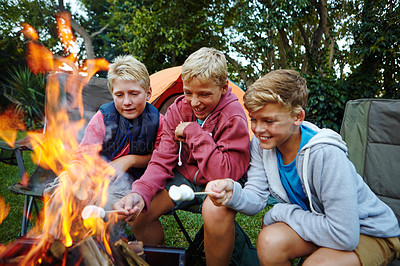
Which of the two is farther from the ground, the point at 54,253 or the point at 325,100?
the point at 325,100

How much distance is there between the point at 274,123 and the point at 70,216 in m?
1.10

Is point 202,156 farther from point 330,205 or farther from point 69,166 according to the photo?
point 69,166

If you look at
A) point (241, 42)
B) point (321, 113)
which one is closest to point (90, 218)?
point (321, 113)

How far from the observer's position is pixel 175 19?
22.4 feet

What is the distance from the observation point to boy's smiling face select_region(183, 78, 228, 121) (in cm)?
164

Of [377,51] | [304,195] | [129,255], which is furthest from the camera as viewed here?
[377,51]

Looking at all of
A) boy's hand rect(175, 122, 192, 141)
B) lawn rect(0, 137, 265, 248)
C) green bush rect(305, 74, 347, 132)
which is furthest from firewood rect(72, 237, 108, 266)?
green bush rect(305, 74, 347, 132)

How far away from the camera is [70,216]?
1406mm

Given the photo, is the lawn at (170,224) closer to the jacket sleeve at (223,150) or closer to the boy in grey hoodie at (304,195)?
the jacket sleeve at (223,150)

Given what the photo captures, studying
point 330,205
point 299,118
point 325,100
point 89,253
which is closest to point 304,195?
point 330,205

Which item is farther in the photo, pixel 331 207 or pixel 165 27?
pixel 165 27

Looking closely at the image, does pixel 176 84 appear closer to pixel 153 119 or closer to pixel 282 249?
pixel 153 119

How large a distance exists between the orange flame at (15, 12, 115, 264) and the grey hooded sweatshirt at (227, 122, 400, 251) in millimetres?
740

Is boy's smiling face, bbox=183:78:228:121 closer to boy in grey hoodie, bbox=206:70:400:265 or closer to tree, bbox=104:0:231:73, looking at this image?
boy in grey hoodie, bbox=206:70:400:265
